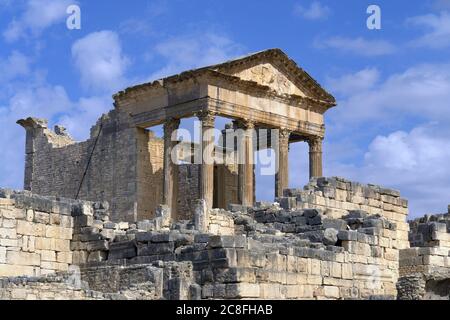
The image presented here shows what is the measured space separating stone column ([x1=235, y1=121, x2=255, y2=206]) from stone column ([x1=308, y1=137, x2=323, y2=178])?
9.96ft

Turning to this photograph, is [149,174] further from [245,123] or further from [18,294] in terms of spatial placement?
[18,294]

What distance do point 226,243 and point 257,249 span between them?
645 mm

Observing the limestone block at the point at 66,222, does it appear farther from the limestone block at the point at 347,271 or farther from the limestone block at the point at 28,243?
the limestone block at the point at 347,271

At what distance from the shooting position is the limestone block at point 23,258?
57.0ft

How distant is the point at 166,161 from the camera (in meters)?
36.3

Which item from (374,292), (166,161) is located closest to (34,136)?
(166,161)

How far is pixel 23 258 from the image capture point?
57.7 feet

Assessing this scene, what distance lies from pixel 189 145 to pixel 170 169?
4.27 metres

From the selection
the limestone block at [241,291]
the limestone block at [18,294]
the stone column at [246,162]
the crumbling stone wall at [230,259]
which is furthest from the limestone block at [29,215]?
the stone column at [246,162]

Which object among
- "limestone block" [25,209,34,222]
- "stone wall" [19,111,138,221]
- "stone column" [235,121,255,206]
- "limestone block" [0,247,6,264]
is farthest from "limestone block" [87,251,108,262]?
"stone wall" [19,111,138,221]

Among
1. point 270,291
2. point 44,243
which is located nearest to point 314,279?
point 270,291

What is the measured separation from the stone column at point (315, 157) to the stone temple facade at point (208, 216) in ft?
0.23

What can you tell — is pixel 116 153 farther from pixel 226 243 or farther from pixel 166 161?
pixel 226 243
